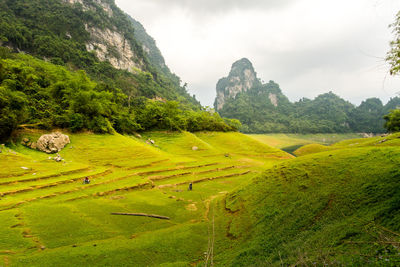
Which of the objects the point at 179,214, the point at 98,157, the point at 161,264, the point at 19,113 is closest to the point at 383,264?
the point at 161,264

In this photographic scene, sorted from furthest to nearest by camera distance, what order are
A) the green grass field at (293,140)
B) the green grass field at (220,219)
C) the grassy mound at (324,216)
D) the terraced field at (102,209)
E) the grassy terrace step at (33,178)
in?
the green grass field at (293,140) → the grassy terrace step at (33,178) → the terraced field at (102,209) → the green grass field at (220,219) → the grassy mound at (324,216)

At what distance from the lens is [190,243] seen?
9.17 metres

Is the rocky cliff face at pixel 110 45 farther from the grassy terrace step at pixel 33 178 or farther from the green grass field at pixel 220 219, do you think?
the green grass field at pixel 220 219

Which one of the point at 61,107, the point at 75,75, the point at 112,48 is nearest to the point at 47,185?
the point at 61,107

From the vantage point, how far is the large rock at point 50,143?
26609mm

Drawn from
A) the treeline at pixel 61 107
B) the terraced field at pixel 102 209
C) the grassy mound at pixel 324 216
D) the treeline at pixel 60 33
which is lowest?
the terraced field at pixel 102 209

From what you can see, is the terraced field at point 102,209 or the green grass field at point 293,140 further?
the green grass field at point 293,140

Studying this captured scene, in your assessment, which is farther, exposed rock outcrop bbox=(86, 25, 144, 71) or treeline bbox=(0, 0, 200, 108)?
exposed rock outcrop bbox=(86, 25, 144, 71)

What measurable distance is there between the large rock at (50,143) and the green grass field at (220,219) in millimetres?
7554

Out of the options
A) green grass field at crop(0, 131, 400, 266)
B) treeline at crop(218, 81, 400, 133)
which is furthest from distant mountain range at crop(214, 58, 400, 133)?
green grass field at crop(0, 131, 400, 266)

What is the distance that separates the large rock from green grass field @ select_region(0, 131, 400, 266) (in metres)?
7.55

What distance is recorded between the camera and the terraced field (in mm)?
8062

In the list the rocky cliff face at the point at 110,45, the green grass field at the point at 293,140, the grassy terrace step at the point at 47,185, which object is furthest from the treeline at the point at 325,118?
the grassy terrace step at the point at 47,185

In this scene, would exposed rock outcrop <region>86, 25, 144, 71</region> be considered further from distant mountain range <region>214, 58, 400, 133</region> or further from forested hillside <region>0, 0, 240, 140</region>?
distant mountain range <region>214, 58, 400, 133</region>
